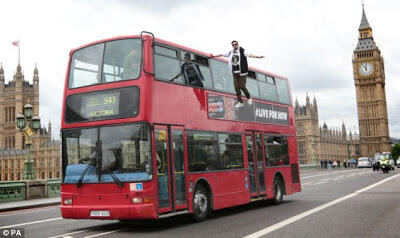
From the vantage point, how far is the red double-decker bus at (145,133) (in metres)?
9.66

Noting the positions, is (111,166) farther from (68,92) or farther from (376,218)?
(376,218)

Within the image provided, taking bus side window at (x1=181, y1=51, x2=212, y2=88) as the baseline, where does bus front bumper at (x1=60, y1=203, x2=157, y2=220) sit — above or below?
below

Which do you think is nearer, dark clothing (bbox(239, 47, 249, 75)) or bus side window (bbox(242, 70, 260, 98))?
dark clothing (bbox(239, 47, 249, 75))

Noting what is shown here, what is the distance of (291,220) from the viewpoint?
10484 millimetres

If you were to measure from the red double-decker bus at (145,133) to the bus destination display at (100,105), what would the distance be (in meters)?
0.02

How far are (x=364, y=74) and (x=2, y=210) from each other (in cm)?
10963

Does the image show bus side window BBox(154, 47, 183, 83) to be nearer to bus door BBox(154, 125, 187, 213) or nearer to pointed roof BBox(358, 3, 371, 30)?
bus door BBox(154, 125, 187, 213)

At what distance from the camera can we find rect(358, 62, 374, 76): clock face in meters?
115

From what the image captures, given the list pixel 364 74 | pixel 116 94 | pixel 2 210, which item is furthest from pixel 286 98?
pixel 364 74

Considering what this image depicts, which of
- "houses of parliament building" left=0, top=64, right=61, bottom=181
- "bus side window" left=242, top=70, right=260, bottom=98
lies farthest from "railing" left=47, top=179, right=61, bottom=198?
"houses of parliament building" left=0, top=64, right=61, bottom=181

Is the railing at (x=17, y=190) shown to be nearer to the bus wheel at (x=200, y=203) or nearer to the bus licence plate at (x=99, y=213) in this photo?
the bus licence plate at (x=99, y=213)

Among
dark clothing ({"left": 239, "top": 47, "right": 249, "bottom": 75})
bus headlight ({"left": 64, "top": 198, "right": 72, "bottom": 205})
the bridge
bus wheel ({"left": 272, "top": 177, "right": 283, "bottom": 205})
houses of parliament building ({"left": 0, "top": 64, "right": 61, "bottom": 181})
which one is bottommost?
the bridge

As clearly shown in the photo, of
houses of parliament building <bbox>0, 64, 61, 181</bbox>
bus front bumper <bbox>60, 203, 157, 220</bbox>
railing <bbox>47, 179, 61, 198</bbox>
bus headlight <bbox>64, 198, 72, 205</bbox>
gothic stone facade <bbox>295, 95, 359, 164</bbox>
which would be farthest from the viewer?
houses of parliament building <bbox>0, 64, 61, 181</bbox>

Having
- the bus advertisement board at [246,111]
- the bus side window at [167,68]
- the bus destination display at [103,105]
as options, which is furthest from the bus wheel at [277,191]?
the bus destination display at [103,105]
